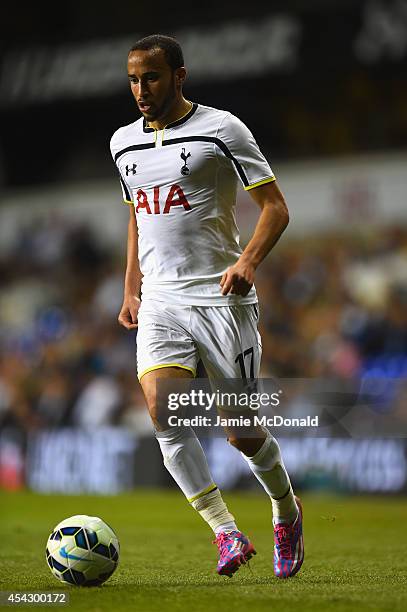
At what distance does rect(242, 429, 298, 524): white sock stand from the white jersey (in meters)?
0.63

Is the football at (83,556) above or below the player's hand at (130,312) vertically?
below

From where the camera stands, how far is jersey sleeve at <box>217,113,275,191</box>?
4508 mm

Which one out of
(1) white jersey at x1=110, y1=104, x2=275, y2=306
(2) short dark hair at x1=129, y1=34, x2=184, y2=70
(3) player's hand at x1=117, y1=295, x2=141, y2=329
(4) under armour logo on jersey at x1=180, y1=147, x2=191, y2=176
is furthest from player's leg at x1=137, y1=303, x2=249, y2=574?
(2) short dark hair at x1=129, y1=34, x2=184, y2=70

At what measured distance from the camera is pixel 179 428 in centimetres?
459

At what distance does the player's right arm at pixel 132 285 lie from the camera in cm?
494

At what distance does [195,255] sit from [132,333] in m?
9.69

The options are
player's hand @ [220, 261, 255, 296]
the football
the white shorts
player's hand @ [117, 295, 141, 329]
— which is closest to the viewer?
player's hand @ [220, 261, 255, 296]

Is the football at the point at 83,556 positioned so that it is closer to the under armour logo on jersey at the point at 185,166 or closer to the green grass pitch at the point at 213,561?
the green grass pitch at the point at 213,561

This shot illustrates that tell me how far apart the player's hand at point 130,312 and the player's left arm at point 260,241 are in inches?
25.3

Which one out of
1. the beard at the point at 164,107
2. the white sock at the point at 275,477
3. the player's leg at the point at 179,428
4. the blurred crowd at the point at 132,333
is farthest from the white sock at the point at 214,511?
the blurred crowd at the point at 132,333

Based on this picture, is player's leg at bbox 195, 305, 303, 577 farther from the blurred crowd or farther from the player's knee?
the blurred crowd

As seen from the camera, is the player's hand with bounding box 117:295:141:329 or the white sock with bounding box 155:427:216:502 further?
the player's hand with bounding box 117:295:141:329

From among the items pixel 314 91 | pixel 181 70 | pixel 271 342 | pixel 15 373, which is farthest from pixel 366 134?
pixel 181 70

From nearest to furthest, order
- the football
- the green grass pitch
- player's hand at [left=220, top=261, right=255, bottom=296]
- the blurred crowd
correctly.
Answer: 1. the green grass pitch
2. player's hand at [left=220, top=261, right=255, bottom=296]
3. the football
4. the blurred crowd
